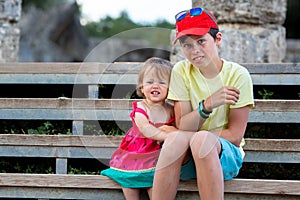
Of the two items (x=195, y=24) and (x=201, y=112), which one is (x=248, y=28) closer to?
(x=195, y=24)

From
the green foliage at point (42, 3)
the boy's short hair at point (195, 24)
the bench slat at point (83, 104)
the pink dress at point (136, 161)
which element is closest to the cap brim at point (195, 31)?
the boy's short hair at point (195, 24)

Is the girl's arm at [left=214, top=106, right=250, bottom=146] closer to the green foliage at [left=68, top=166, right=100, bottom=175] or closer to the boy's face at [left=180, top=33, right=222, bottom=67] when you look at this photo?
the boy's face at [left=180, top=33, right=222, bottom=67]

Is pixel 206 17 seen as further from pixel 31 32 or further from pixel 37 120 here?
pixel 31 32

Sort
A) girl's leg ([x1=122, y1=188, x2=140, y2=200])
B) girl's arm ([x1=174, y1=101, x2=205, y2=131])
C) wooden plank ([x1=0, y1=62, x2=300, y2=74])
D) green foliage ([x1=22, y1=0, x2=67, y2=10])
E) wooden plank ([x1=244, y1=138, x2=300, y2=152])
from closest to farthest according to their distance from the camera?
1. girl's arm ([x1=174, y1=101, x2=205, y2=131])
2. girl's leg ([x1=122, y1=188, x2=140, y2=200])
3. wooden plank ([x1=244, y1=138, x2=300, y2=152])
4. wooden plank ([x1=0, y1=62, x2=300, y2=74])
5. green foliage ([x1=22, y1=0, x2=67, y2=10])

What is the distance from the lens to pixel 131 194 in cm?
273

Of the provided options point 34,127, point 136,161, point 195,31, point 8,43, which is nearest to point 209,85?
point 195,31

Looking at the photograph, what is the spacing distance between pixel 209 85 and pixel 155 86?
281mm

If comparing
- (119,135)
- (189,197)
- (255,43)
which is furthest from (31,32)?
(189,197)

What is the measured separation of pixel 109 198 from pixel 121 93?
2.88 ft

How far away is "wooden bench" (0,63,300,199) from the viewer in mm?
2830

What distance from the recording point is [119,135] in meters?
3.38

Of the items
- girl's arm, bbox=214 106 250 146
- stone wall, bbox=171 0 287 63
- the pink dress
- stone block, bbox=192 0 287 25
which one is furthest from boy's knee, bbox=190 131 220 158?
stone block, bbox=192 0 287 25

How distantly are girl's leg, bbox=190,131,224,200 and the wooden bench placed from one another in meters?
0.23

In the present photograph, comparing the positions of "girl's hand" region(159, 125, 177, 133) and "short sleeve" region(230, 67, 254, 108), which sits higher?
"short sleeve" region(230, 67, 254, 108)
